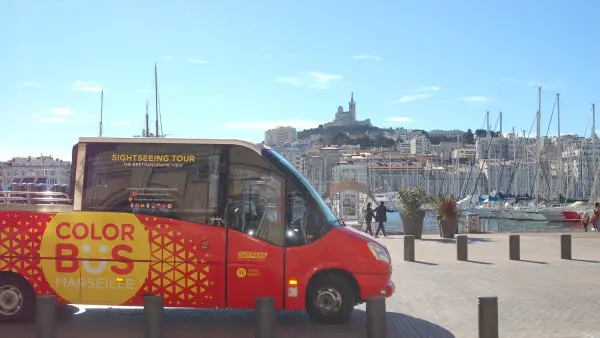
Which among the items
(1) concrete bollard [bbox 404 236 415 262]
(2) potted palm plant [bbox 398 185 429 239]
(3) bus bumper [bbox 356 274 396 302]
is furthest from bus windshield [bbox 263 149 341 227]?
(2) potted palm plant [bbox 398 185 429 239]

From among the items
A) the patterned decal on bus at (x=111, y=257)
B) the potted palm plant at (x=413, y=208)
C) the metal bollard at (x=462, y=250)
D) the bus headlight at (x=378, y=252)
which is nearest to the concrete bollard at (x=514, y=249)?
the metal bollard at (x=462, y=250)

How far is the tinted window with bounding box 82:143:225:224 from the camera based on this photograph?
27.8 feet

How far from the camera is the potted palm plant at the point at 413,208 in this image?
77.8 feet

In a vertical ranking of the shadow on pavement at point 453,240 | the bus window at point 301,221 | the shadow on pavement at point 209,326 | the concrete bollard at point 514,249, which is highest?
the bus window at point 301,221

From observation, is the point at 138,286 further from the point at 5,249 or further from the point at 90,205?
the point at 5,249

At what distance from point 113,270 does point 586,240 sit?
64.9 feet

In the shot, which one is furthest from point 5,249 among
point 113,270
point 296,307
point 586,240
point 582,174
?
point 582,174

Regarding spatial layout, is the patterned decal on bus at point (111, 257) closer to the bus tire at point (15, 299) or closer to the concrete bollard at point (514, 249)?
the bus tire at point (15, 299)

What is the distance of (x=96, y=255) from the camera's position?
847 cm

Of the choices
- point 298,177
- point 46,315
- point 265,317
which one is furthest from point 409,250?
point 46,315

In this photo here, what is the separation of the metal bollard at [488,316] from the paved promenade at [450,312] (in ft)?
4.79

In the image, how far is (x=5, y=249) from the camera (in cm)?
862

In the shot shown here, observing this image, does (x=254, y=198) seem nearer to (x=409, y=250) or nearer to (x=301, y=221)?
(x=301, y=221)

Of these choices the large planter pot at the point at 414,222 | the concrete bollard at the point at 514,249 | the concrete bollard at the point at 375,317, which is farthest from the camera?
the large planter pot at the point at 414,222
